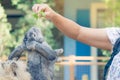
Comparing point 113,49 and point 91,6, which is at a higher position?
point 113,49

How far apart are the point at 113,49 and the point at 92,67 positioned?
18.3ft

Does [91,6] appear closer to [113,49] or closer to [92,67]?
[92,67]

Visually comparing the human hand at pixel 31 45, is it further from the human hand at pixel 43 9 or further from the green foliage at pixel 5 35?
the green foliage at pixel 5 35

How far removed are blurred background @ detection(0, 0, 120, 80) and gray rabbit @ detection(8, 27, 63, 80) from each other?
390 centimetres

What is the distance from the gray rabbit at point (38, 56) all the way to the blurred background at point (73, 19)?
A: 3896 millimetres

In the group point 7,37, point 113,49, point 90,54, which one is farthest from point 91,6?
point 113,49

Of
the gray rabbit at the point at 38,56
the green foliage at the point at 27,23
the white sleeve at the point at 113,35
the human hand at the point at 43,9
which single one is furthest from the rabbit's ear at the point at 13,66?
the green foliage at the point at 27,23

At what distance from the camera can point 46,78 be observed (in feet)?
6.84

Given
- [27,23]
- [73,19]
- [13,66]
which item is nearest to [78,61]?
[27,23]

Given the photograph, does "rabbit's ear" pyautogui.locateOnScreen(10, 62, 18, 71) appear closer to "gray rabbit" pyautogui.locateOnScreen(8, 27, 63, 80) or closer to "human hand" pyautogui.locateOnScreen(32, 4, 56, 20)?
"gray rabbit" pyautogui.locateOnScreen(8, 27, 63, 80)

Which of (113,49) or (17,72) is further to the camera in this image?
(113,49)

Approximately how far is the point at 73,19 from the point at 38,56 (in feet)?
19.6

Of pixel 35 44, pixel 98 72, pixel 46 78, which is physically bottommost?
pixel 98 72

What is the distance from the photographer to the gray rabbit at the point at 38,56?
208 centimetres
